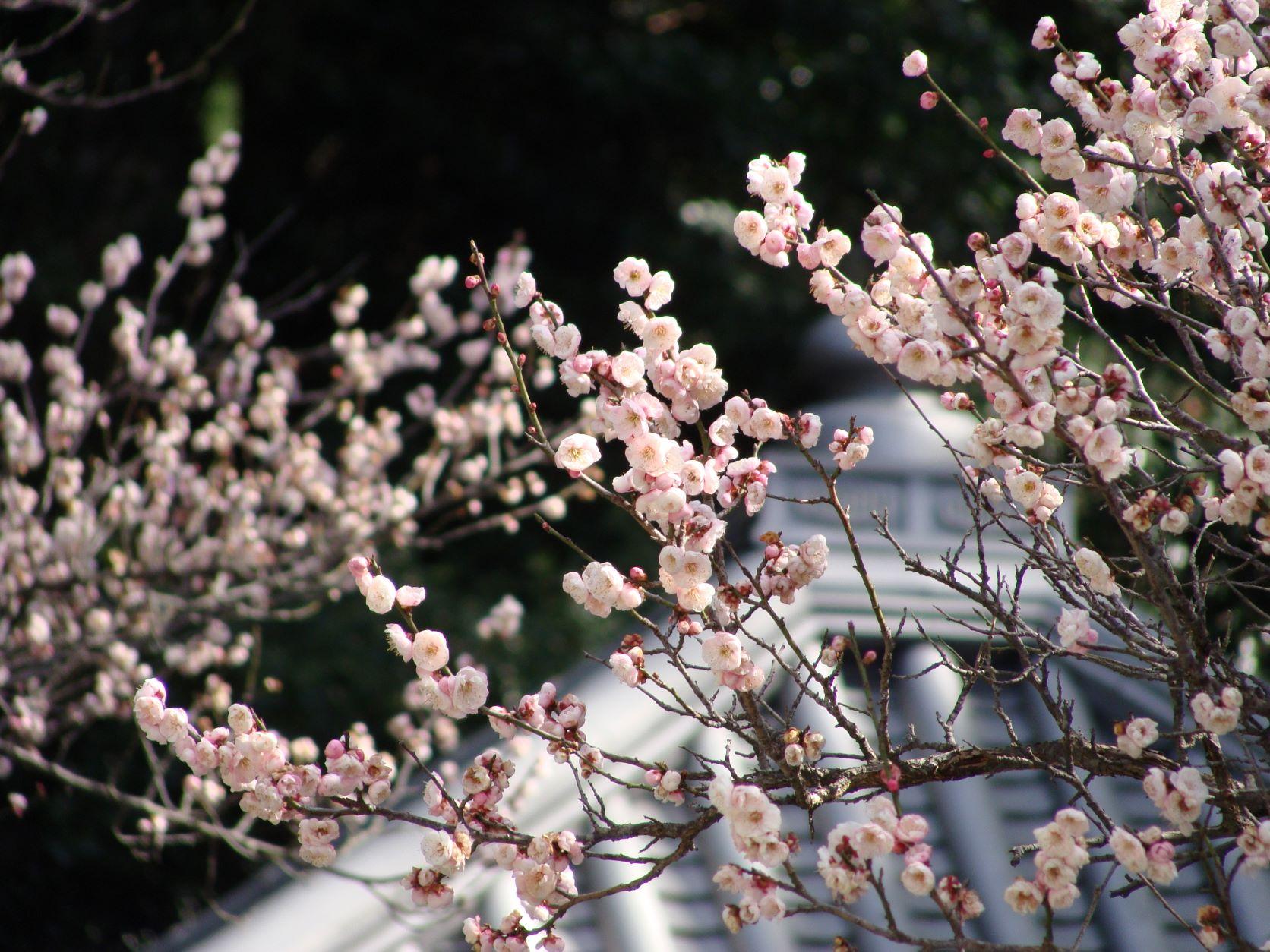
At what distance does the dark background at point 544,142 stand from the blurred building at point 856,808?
3.19 m

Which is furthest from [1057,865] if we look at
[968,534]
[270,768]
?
[270,768]

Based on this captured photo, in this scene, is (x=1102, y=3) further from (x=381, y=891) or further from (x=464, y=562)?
(x=381, y=891)

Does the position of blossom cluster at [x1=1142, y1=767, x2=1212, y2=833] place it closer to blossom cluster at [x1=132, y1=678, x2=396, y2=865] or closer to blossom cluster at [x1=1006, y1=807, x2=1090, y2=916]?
blossom cluster at [x1=1006, y1=807, x2=1090, y2=916]

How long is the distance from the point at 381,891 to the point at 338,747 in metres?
0.80

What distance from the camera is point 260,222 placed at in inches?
344

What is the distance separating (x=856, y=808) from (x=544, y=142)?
690 centimetres

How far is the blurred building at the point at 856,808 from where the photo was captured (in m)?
2.22

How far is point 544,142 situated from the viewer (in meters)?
8.77

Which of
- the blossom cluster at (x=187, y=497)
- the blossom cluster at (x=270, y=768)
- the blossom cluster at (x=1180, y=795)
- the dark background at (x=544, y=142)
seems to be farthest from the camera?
the dark background at (x=544, y=142)

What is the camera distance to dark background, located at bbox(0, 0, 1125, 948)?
7500 mm

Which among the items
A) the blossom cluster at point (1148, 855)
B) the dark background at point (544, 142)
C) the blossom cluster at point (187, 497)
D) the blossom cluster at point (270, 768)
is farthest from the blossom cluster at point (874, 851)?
the dark background at point (544, 142)

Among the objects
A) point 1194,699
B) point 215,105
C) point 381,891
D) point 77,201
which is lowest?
point 1194,699

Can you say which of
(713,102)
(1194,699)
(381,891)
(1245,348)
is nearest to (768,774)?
(1194,699)

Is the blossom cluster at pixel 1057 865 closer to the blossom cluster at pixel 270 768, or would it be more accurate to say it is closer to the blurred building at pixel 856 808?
the blurred building at pixel 856 808
